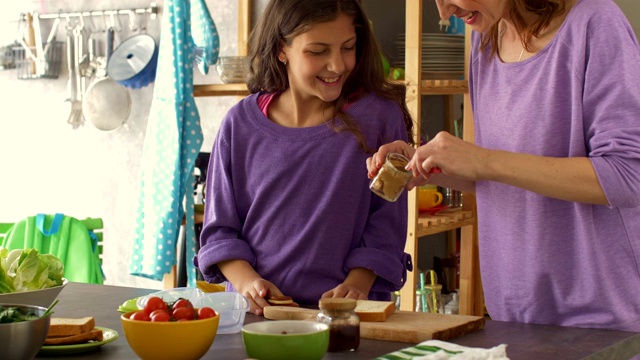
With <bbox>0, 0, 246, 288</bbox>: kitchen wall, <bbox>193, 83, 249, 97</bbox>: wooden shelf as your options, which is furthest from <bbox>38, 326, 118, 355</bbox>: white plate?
<bbox>0, 0, 246, 288</bbox>: kitchen wall

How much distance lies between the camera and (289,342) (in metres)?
1.37

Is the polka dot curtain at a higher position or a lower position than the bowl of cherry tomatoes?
higher

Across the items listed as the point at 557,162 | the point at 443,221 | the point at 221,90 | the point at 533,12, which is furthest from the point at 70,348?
the point at 221,90

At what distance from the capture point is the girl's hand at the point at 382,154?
1795 millimetres

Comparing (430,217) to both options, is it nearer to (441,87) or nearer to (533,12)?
(441,87)

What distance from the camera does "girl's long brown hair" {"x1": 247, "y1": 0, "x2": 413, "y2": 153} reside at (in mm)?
2105

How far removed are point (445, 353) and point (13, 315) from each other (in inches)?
26.4

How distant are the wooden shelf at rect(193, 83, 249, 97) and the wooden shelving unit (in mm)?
849

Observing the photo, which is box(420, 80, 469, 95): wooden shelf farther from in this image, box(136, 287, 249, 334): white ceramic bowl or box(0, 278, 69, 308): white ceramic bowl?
box(0, 278, 69, 308): white ceramic bowl

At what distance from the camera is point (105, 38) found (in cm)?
510

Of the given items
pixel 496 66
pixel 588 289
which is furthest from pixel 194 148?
pixel 588 289

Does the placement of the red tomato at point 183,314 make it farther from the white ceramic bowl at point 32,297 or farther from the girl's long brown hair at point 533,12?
the girl's long brown hair at point 533,12

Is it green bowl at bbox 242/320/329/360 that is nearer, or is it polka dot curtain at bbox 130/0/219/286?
green bowl at bbox 242/320/329/360

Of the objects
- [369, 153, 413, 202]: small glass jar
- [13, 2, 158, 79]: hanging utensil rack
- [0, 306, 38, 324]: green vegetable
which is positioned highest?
[13, 2, 158, 79]: hanging utensil rack
